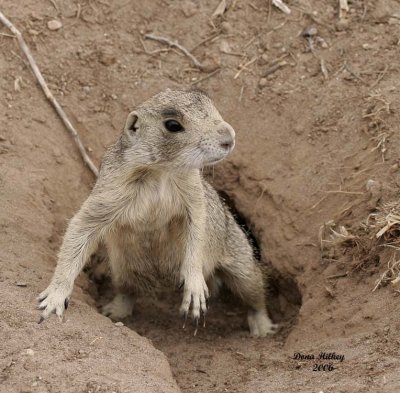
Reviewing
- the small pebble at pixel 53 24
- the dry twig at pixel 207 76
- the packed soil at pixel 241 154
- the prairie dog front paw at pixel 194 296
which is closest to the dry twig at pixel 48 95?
the packed soil at pixel 241 154

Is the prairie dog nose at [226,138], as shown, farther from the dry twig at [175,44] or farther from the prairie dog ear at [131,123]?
the dry twig at [175,44]

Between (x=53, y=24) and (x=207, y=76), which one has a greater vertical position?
(x=53, y=24)

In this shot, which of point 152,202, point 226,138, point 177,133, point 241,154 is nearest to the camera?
point 226,138

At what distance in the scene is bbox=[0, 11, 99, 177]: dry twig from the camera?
8.77m

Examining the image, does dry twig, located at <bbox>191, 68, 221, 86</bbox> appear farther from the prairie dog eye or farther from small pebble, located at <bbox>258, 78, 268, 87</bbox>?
the prairie dog eye

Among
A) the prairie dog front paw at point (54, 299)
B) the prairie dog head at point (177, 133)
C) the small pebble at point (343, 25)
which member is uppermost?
the prairie dog head at point (177, 133)

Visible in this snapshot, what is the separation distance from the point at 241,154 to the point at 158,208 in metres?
2.34

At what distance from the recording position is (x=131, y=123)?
6.62 meters

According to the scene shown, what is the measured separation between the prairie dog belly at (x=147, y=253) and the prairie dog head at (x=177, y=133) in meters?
0.89

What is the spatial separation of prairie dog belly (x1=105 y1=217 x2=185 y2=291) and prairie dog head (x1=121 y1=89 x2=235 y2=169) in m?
0.89

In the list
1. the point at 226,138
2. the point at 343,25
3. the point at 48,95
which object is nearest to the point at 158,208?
the point at 226,138

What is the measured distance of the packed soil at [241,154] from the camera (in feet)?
21.3

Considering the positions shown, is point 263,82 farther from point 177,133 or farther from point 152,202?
point 177,133

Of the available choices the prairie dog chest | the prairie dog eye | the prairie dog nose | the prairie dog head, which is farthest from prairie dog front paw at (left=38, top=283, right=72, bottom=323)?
the prairie dog nose
